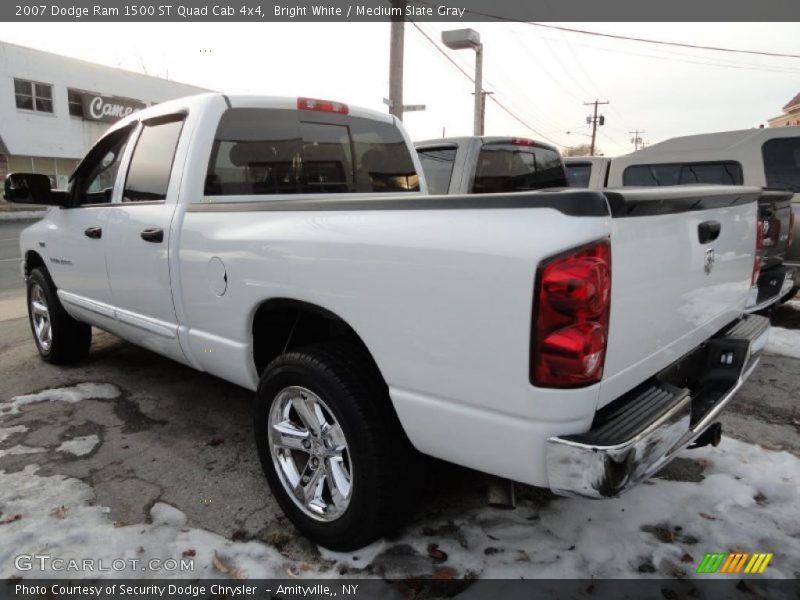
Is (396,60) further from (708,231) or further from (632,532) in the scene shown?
(632,532)

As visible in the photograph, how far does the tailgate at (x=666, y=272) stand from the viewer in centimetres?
181

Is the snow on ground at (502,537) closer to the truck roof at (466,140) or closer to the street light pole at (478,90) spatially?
the truck roof at (466,140)

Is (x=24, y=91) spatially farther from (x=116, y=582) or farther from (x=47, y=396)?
(x=116, y=582)

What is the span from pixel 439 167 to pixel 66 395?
395 centimetres

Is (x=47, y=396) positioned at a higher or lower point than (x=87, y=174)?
lower

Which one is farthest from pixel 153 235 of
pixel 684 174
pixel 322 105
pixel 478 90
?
pixel 478 90

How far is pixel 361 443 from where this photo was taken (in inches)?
85.0

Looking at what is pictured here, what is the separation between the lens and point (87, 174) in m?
4.19

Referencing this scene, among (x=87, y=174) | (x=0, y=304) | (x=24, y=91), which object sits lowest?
(x=0, y=304)

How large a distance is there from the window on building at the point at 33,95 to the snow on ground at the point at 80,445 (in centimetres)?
3019

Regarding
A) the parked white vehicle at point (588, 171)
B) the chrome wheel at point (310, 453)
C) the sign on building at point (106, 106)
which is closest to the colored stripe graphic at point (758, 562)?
the chrome wheel at point (310, 453)

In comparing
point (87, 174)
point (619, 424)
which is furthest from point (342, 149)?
point (619, 424)

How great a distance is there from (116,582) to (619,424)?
1.99 meters

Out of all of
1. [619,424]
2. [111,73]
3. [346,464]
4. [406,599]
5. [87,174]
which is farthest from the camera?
[111,73]
